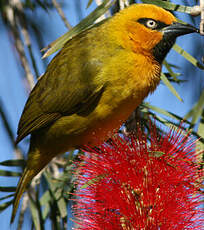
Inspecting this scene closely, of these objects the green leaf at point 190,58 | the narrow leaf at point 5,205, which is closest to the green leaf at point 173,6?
the green leaf at point 190,58

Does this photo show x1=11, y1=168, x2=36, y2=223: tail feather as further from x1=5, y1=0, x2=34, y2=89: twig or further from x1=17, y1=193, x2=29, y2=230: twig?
x1=5, y1=0, x2=34, y2=89: twig

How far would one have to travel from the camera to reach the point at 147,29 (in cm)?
249

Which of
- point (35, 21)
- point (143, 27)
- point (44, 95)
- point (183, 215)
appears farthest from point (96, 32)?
point (183, 215)

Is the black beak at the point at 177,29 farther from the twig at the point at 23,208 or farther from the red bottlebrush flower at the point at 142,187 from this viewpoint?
the twig at the point at 23,208

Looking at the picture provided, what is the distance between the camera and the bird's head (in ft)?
7.88

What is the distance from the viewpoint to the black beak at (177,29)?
2198 millimetres

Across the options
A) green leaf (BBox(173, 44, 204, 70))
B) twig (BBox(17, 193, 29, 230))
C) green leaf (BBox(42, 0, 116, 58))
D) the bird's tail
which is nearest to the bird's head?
green leaf (BBox(173, 44, 204, 70))

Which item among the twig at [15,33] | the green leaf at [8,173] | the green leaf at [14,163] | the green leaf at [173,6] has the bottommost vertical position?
the green leaf at [8,173]

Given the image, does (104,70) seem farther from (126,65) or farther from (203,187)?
(203,187)

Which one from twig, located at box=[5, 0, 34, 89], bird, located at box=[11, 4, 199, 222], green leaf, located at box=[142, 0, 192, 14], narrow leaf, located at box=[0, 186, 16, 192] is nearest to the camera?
green leaf, located at box=[142, 0, 192, 14]

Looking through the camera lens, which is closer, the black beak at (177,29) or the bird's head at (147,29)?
the black beak at (177,29)

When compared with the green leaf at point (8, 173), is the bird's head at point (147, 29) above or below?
above

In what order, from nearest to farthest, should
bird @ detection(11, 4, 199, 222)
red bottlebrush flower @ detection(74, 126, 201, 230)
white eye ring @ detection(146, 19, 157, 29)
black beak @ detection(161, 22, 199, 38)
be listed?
red bottlebrush flower @ detection(74, 126, 201, 230), black beak @ detection(161, 22, 199, 38), bird @ detection(11, 4, 199, 222), white eye ring @ detection(146, 19, 157, 29)

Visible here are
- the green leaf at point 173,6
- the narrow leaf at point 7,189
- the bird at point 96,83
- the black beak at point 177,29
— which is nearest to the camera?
the green leaf at point 173,6
